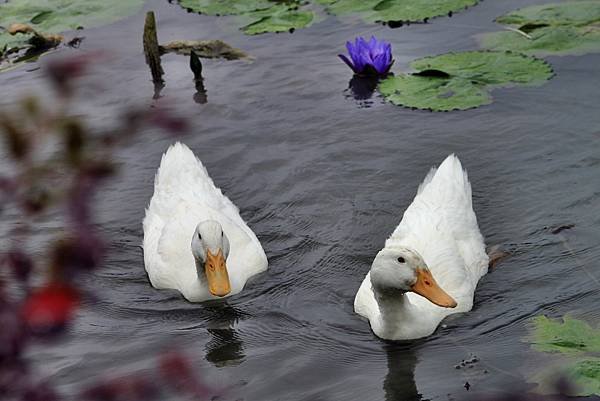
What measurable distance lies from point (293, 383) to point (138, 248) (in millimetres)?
2278

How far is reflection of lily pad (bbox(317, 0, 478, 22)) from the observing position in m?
10.0

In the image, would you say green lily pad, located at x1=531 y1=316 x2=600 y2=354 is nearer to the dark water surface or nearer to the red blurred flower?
the dark water surface

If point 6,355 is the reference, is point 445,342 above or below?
below

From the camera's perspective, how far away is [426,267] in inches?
226

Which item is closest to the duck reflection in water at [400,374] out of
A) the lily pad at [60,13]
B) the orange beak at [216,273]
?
the orange beak at [216,273]

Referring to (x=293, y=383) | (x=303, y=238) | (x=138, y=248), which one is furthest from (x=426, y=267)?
(x=138, y=248)

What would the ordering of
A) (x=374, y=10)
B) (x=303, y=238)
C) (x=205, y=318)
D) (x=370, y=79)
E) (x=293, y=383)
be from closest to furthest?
(x=293, y=383), (x=205, y=318), (x=303, y=238), (x=370, y=79), (x=374, y=10)

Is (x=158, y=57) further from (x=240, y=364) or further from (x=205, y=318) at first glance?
(x=240, y=364)

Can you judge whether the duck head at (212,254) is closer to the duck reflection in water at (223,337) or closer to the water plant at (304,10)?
the duck reflection in water at (223,337)

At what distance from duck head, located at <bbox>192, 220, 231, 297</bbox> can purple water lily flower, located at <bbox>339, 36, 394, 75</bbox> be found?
311cm

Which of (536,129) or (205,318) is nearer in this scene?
(205,318)

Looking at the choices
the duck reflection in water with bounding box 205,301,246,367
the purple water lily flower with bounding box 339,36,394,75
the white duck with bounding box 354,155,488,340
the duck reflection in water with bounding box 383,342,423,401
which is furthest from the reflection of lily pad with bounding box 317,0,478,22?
the duck reflection in water with bounding box 383,342,423,401

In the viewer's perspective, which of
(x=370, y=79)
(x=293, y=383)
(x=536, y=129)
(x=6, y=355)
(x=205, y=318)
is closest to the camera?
(x=6, y=355)

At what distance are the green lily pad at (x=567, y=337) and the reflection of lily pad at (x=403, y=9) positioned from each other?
5.18 meters
